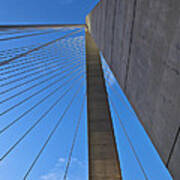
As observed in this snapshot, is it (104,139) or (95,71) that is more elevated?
(95,71)

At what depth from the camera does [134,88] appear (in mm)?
3646

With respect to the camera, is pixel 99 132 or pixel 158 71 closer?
pixel 158 71

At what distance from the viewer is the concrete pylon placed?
10156mm

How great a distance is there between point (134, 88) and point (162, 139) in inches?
54.5

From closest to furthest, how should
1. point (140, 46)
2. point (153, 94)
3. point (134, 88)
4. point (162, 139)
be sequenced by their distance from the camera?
point (162, 139), point (153, 94), point (140, 46), point (134, 88)

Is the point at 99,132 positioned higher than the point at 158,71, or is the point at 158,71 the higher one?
the point at 158,71

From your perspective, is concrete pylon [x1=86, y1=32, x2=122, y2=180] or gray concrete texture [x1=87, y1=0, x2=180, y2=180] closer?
gray concrete texture [x1=87, y1=0, x2=180, y2=180]

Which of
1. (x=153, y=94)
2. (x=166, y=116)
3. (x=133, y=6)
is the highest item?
(x=133, y=6)

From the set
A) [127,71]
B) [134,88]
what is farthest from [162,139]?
[127,71]

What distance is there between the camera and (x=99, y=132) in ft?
38.0

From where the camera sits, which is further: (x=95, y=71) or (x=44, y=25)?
(x=95, y=71)

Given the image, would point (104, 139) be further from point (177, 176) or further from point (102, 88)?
point (177, 176)

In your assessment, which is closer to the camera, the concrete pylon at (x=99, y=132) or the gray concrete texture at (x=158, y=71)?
the gray concrete texture at (x=158, y=71)

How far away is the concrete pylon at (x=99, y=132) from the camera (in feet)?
33.3
